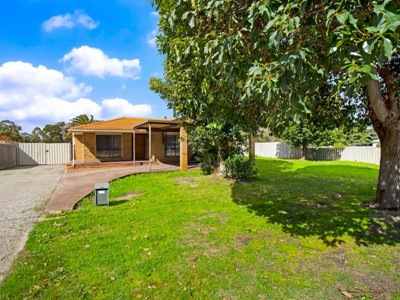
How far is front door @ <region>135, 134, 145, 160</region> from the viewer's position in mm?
20953

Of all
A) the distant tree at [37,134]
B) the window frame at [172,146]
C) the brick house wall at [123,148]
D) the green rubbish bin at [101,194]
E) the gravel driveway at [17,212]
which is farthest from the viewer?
the distant tree at [37,134]

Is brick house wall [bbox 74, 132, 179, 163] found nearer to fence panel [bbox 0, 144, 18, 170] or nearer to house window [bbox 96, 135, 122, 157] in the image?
house window [bbox 96, 135, 122, 157]

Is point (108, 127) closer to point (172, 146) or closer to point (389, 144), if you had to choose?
point (172, 146)

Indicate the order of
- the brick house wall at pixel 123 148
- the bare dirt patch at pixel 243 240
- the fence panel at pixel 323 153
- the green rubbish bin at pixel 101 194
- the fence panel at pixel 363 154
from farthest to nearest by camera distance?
the fence panel at pixel 323 153, the brick house wall at pixel 123 148, the fence panel at pixel 363 154, the green rubbish bin at pixel 101 194, the bare dirt patch at pixel 243 240

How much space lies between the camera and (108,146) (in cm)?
1977

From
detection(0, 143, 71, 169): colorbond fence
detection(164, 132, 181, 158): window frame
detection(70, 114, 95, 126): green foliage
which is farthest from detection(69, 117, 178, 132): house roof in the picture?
detection(70, 114, 95, 126): green foliage

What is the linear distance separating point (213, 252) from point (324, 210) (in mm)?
3613

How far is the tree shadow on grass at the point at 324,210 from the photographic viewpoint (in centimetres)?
468

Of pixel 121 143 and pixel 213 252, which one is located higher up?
pixel 121 143

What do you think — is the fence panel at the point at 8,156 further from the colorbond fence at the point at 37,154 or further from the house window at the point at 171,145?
the house window at the point at 171,145

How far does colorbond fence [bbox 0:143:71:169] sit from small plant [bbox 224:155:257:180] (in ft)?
54.9

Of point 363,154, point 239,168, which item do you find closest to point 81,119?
point 239,168

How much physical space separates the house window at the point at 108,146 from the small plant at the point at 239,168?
464 inches

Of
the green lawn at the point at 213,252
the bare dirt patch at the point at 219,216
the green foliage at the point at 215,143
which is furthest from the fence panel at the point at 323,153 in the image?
the bare dirt patch at the point at 219,216
